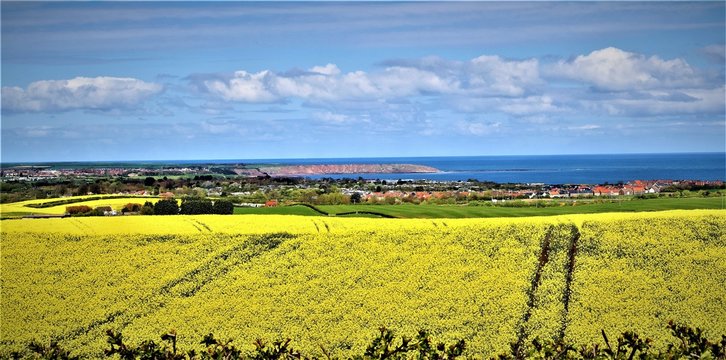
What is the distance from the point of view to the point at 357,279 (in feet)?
85.8

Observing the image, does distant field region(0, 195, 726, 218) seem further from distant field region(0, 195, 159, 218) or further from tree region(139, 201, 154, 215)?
tree region(139, 201, 154, 215)

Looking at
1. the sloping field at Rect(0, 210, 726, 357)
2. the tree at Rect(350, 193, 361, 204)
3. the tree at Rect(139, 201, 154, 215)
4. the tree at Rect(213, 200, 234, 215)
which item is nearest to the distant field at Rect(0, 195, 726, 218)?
the tree at Rect(213, 200, 234, 215)

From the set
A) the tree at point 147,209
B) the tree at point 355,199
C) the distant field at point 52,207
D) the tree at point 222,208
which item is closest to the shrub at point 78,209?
the distant field at point 52,207

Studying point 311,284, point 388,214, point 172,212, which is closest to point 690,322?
point 311,284

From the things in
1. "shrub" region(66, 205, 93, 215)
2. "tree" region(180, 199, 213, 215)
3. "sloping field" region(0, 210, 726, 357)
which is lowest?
"sloping field" region(0, 210, 726, 357)

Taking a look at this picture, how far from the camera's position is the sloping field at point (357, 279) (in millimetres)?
23812

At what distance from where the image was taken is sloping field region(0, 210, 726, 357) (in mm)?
23812

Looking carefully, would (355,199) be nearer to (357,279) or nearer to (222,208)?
(222,208)

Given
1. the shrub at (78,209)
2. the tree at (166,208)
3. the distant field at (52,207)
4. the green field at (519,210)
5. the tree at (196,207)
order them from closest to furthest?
1. the tree at (196,207)
2. the distant field at (52,207)
3. the green field at (519,210)
4. the tree at (166,208)
5. the shrub at (78,209)

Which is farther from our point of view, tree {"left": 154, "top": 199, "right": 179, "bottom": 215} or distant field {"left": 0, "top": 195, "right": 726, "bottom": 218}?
tree {"left": 154, "top": 199, "right": 179, "bottom": 215}

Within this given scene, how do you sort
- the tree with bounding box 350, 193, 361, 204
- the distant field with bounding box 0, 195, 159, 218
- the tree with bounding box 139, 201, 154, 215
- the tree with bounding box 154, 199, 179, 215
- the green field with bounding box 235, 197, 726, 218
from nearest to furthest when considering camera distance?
1. the distant field with bounding box 0, 195, 159, 218
2. the green field with bounding box 235, 197, 726, 218
3. the tree with bounding box 154, 199, 179, 215
4. the tree with bounding box 139, 201, 154, 215
5. the tree with bounding box 350, 193, 361, 204

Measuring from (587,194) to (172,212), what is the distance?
1171 inches

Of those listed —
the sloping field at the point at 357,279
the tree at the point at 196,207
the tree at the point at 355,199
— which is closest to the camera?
the sloping field at the point at 357,279

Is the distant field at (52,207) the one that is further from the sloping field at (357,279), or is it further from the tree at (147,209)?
the sloping field at (357,279)
